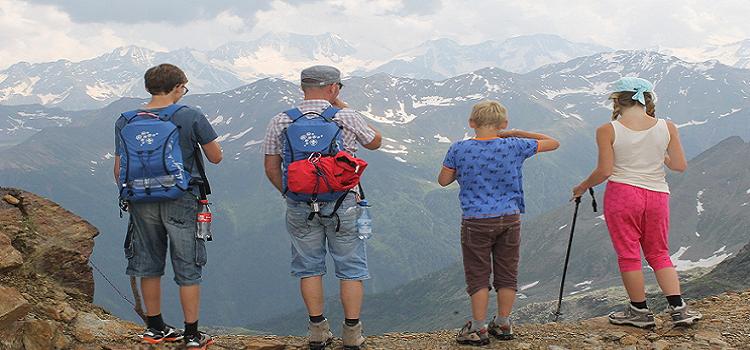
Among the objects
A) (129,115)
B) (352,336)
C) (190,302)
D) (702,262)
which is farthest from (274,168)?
(702,262)

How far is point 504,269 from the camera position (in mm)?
7793

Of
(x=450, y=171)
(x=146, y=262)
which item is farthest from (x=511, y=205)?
(x=146, y=262)

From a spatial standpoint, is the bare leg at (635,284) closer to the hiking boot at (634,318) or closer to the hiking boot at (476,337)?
the hiking boot at (634,318)

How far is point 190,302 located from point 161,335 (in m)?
0.93

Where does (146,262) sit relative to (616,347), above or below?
Answer: above

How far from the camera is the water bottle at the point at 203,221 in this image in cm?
708

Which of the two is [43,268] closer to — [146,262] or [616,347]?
[146,262]

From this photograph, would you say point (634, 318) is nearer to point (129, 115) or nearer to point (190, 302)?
point (190, 302)

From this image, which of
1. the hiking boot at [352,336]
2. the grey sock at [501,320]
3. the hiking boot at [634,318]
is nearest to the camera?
the hiking boot at [352,336]

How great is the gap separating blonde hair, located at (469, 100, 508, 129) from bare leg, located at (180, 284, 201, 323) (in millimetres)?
4122

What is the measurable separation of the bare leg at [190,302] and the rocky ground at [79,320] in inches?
24.5

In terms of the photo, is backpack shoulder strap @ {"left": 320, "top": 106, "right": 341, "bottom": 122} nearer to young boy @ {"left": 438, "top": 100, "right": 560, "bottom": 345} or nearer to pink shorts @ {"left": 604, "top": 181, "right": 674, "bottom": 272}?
young boy @ {"left": 438, "top": 100, "right": 560, "bottom": 345}

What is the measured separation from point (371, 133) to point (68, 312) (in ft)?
16.3

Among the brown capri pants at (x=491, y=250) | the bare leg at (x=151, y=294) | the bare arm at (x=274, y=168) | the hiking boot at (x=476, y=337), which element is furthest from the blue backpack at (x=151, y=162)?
the hiking boot at (x=476, y=337)
